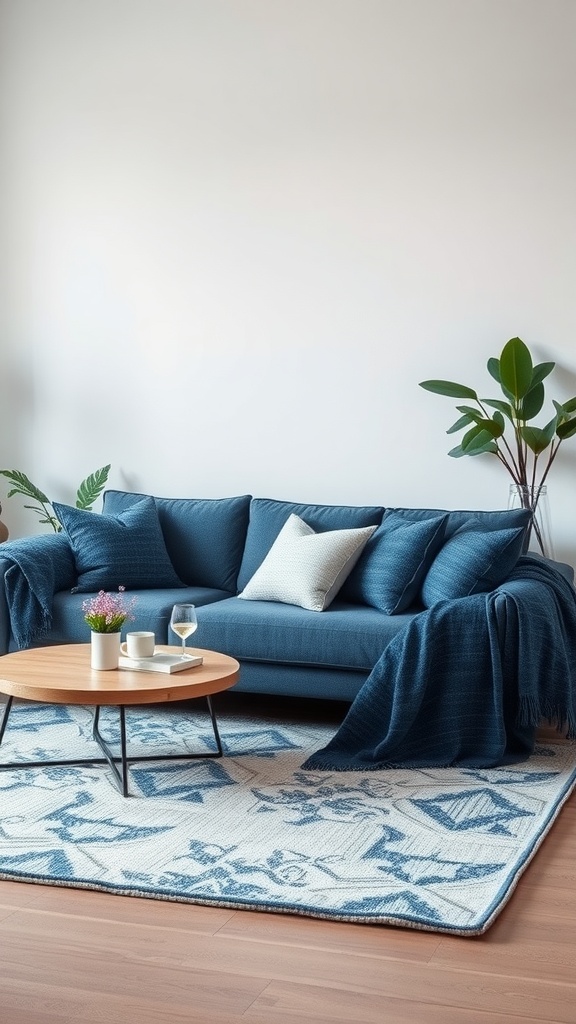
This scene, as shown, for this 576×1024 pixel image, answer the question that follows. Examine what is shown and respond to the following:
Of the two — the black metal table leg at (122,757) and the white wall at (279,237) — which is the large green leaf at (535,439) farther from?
the black metal table leg at (122,757)

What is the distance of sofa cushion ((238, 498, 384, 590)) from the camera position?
477cm

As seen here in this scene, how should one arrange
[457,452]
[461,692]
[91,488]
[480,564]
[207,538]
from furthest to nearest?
[91,488]
[207,538]
[457,452]
[480,564]
[461,692]

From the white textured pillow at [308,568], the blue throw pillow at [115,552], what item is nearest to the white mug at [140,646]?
the white textured pillow at [308,568]

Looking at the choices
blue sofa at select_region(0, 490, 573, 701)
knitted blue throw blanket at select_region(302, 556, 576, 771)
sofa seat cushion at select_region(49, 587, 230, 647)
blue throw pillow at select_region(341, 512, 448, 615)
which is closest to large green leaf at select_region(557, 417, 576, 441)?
blue sofa at select_region(0, 490, 573, 701)

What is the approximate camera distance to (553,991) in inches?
85.8

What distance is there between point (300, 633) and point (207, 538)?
3.32ft

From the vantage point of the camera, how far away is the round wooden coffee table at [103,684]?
10.8ft

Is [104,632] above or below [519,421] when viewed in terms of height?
below

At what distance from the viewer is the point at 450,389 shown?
474cm

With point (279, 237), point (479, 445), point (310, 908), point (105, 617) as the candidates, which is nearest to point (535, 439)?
point (479, 445)

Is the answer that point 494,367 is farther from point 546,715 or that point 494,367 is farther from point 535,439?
point 546,715

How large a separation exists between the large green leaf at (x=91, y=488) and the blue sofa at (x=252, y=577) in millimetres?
287

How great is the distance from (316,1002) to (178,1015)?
262 mm

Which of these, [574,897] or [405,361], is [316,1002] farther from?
[405,361]
